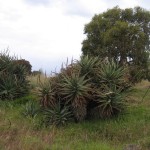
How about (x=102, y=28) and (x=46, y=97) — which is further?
(x=102, y=28)

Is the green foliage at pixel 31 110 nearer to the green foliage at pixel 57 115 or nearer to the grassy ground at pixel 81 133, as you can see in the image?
the grassy ground at pixel 81 133

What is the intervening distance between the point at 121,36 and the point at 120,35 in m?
0.09

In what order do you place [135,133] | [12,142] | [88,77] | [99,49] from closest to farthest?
[12,142] → [135,133] → [88,77] → [99,49]

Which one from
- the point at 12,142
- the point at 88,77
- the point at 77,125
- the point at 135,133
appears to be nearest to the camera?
the point at 12,142

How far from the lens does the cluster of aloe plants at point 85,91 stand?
52.1ft

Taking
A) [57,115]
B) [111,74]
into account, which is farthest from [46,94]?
[111,74]

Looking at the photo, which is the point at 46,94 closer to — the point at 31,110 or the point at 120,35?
the point at 31,110

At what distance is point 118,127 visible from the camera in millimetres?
15258

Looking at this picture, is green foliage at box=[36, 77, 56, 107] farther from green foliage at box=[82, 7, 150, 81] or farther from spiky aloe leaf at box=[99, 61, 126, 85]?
green foliage at box=[82, 7, 150, 81]

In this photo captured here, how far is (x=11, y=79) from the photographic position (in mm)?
19688

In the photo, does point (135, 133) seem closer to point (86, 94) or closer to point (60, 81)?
point (86, 94)

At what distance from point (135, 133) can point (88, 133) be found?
159cm

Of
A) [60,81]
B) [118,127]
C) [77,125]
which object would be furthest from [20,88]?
[118,127]

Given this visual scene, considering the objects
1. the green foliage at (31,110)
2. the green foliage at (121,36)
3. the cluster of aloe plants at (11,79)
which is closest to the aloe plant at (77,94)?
the green foliage at (31,110)
